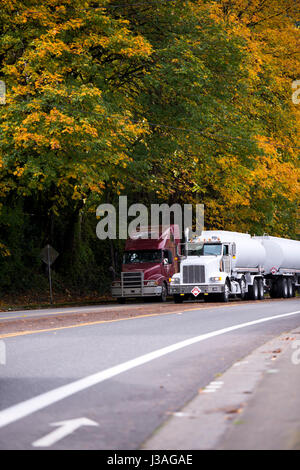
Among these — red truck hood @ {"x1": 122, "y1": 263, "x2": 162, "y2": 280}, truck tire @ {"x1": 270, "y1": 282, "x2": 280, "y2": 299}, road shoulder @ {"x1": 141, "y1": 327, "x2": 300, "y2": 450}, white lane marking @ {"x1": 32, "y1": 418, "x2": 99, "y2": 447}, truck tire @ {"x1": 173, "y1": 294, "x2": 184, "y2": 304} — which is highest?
red truck hood @ {"x1": 122, "y1": 263, "x2": 162, "y2": 280}

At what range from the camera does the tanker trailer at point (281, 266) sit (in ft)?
130

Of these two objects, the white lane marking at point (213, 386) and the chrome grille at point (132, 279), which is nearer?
the white lane marking at point (213, 386)

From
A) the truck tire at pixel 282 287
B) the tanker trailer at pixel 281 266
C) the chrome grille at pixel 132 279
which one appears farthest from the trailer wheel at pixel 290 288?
the chrome grille at pixel 132 279

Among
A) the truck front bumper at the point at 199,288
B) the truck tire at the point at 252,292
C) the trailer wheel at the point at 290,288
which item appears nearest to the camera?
the truck front bumper at the point at 199,288

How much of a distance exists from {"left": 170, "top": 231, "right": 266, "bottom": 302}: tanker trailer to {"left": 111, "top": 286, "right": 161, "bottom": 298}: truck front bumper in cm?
237

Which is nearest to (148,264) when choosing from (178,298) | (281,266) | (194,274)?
(178,298)

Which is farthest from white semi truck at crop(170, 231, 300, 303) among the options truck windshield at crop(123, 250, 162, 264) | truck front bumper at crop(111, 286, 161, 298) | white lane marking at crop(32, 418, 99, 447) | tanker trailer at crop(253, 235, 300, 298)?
white lane marking at crop(32, 418, 99, 447)

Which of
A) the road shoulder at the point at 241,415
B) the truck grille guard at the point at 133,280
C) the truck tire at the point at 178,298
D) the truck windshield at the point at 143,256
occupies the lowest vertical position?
the road shoulder at the point at 241,415

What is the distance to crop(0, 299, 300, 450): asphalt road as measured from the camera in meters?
5.86

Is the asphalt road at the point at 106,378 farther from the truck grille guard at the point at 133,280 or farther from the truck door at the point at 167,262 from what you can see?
the truck door at the point at 167,262

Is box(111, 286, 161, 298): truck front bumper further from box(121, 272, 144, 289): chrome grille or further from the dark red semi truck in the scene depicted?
box(121, 272, 144, 289): chrome grille

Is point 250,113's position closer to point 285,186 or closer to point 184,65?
point 285,186

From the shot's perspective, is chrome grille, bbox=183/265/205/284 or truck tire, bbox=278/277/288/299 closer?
chrome grille, bbox=183/265/205/284

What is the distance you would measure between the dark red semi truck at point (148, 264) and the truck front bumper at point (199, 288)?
3.13 m
